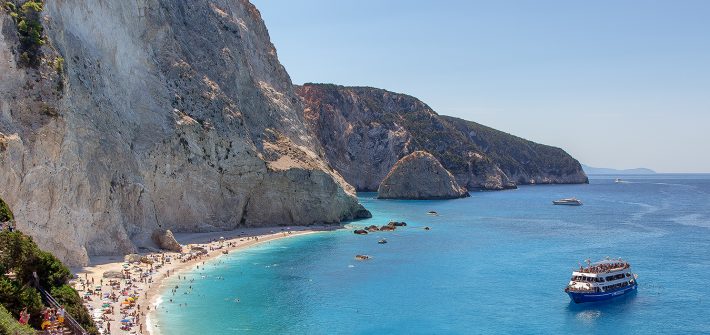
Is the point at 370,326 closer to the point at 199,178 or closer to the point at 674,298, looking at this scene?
the point at 674,298

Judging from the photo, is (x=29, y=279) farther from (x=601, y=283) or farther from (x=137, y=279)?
(x=601, y=283)

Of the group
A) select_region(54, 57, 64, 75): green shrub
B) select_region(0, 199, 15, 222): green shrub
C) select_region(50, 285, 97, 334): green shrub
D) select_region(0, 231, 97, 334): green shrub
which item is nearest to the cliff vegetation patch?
select_region(54, 57, 64, 75): green shrub

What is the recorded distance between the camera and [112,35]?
219 ft

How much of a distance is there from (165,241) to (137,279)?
45.5 feet

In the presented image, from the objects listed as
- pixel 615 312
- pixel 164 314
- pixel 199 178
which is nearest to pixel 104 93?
pixel 199 178

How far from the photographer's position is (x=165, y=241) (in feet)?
208

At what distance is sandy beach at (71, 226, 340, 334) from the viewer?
126ft

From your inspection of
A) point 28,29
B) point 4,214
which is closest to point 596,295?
point 4,214

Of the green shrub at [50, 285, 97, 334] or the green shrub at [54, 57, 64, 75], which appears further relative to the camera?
the green shrub at [54, 57, 64, 75]

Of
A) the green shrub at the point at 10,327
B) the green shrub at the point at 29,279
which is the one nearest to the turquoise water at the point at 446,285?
the green shrub at the point at 29,279

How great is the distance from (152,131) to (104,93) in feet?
30.2

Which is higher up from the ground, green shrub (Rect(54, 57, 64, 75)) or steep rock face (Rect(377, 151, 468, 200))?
green shrub (Rect(54, 57, 64, 75))

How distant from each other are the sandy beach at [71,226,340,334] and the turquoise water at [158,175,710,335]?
1.87m

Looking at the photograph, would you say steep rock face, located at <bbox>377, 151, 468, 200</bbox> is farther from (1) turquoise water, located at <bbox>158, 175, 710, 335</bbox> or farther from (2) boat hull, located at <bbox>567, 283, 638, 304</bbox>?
(2) boat hull, located at <bbox>567, 283, 638, 304</bbox>
